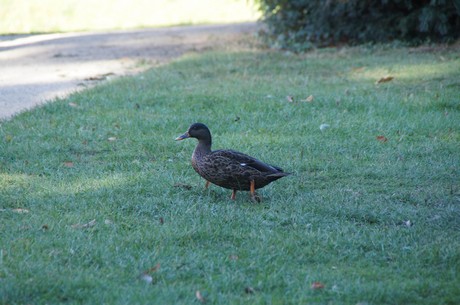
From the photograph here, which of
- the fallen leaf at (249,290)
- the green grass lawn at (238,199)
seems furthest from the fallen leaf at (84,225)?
the fallen leaf at (249,290)

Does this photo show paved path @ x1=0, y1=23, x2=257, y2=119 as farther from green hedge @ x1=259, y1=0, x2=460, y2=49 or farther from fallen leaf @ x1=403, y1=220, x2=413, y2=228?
fallen leaf @ x1=403, y1=220, x2=413, y2=228

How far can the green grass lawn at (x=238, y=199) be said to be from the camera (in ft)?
14.5

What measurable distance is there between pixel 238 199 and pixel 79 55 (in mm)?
9324

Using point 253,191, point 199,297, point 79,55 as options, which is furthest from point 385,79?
point 199,297

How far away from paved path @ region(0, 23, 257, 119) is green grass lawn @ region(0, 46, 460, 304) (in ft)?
3.23

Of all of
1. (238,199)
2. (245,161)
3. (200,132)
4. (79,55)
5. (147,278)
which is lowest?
(238,199)

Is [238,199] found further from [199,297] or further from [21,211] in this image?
[199,297]

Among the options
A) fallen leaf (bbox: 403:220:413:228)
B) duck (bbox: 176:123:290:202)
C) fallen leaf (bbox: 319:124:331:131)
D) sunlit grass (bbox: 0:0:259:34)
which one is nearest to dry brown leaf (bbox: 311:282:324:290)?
fallen leaf (bbox: 403:220:413:228)

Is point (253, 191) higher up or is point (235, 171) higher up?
point (235, 171)

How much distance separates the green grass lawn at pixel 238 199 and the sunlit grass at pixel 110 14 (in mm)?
11406

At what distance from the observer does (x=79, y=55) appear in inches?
581

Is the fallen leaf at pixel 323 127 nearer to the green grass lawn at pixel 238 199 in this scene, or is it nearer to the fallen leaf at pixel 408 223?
the green grass lawn at pixel 238 199

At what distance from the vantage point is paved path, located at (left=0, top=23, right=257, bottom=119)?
439 inches

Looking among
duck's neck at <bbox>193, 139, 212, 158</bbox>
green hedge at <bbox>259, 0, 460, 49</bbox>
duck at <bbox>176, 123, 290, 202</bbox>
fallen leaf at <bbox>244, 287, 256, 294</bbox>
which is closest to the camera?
fallen leaf at <bbox>244, 287, 256, 294</bbox>
